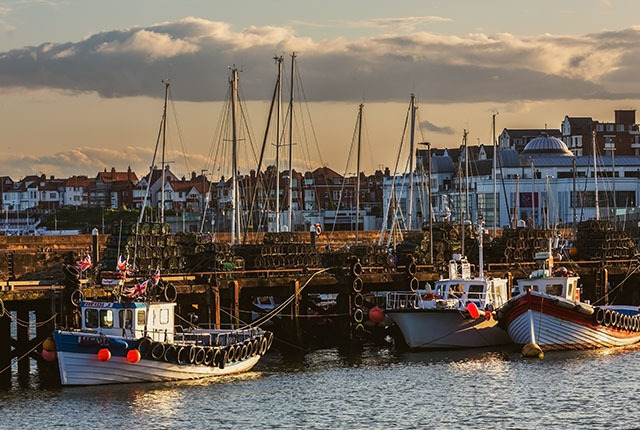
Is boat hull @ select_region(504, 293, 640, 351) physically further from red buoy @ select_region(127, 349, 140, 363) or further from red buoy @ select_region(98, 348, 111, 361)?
red buoy @ select_region(98, 348, 111, 361)

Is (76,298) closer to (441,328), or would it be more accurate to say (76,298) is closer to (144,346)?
(144,346)

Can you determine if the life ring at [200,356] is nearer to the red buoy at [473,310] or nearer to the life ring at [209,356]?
the life ring at [209,356]

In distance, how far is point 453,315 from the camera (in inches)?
2403

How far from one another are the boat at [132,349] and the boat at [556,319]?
13679 millimetres

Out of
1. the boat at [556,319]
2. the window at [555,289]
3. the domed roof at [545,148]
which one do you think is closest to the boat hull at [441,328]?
the boat at [556,319]

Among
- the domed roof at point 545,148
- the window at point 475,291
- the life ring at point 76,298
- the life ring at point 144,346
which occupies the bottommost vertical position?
the life ring at point 144,346

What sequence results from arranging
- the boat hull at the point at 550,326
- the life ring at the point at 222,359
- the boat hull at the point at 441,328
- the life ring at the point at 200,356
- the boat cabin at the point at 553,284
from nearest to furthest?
the life ring at the point at 200,356
the life ring at the point at 222,359
the boat hull at the point at 550,326
the boat hull at the point at 441,328
the boat cabin at the point at 553,284

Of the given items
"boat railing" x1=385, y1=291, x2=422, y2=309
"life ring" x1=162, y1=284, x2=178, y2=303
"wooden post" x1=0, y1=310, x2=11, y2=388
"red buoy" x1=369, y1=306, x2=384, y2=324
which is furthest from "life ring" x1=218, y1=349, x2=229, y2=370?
"boat railing" x1=385, y1=291, x2=422, y2=309

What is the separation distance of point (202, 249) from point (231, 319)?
8.88 meters

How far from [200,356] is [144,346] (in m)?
2.87

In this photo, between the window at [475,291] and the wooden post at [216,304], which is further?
the window at [475,291]

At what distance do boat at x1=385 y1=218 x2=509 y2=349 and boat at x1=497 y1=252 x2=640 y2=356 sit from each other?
3.27 ft

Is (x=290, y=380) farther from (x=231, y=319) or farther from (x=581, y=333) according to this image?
(x=581, y=333)

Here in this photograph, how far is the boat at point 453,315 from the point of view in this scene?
200 feet
